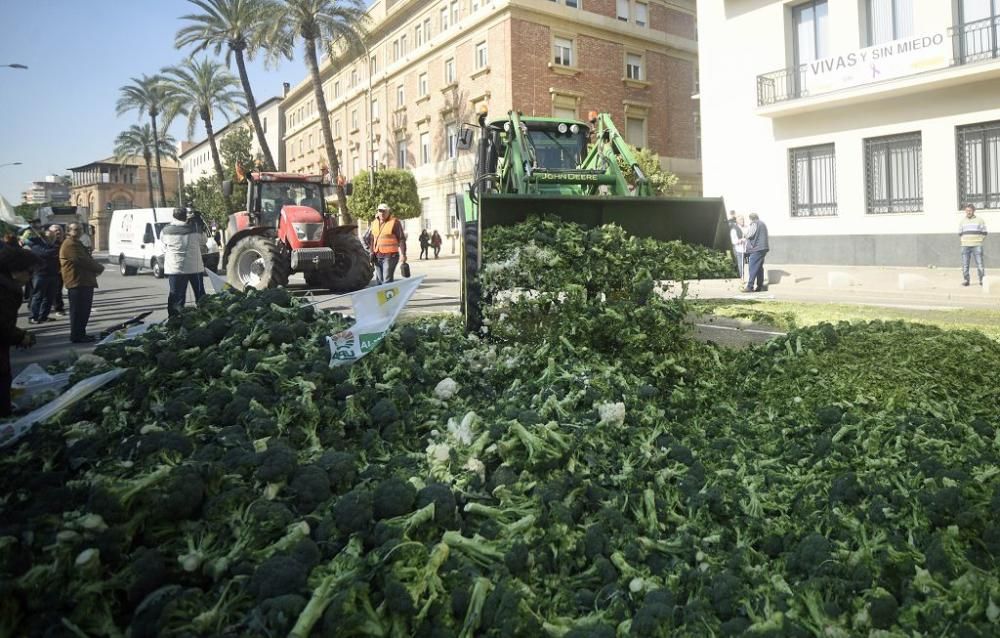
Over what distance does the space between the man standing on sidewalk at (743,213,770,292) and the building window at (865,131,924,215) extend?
6188 millimetres

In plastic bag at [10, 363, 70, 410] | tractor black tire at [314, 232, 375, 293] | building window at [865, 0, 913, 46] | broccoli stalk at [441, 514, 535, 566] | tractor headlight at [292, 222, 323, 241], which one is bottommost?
broccoli stalk at [441, 514, 535, 566]

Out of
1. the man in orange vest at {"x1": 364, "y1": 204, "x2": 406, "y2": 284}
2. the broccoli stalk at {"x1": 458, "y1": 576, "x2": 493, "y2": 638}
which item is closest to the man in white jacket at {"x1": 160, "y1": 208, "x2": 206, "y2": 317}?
the man in orange vest at {"x1": 364, "y1": 204, "x2": 406, "y2": 284}

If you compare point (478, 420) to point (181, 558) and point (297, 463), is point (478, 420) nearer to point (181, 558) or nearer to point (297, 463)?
point (297, 463)

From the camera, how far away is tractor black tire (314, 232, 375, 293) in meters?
16.4

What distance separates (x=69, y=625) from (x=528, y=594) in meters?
1.44

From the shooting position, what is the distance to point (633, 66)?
130ft

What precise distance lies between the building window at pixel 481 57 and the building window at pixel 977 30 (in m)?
22.8

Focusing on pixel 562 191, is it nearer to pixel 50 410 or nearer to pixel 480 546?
pixel 50 410

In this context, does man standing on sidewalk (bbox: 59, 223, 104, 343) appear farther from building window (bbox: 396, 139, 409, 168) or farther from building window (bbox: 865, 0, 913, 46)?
building window (bbox: 396, 139, 409, 168)

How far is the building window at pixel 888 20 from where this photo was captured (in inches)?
772

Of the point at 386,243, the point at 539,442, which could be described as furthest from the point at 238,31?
the point at 539,442

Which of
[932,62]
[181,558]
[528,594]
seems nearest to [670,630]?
[528,594]

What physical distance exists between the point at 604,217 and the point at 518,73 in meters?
29.9

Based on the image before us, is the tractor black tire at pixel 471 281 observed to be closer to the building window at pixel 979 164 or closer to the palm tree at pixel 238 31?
the building window at pixel 979 164
